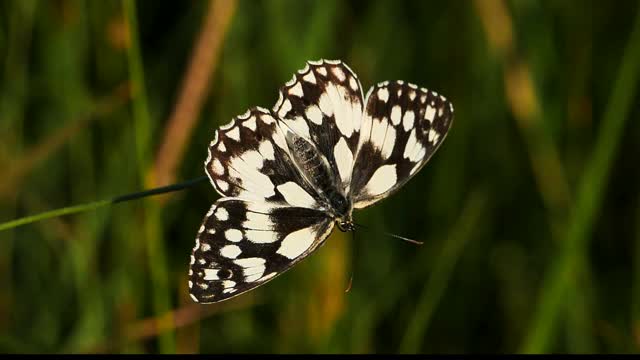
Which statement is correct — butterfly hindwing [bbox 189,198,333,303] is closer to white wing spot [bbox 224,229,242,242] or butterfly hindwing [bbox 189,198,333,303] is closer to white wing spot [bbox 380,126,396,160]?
white wing spot [bbox 224,229,242,242]

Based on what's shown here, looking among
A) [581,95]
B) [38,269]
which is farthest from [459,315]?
[38,269]

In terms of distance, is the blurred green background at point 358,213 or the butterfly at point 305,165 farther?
the blurred green background at point 358,213

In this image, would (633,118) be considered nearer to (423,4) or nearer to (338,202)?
(423,4)

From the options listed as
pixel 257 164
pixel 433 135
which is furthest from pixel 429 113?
pixel 257 164

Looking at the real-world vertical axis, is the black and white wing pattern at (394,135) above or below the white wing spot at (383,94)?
below

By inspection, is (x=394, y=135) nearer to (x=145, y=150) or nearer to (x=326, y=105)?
(x=326, y=105)

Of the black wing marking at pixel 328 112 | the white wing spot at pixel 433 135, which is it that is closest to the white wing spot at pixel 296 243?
the black wing marking at pixel 328 112

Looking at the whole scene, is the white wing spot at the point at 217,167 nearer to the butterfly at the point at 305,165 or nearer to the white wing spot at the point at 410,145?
the butterfly at the point at 305,165
